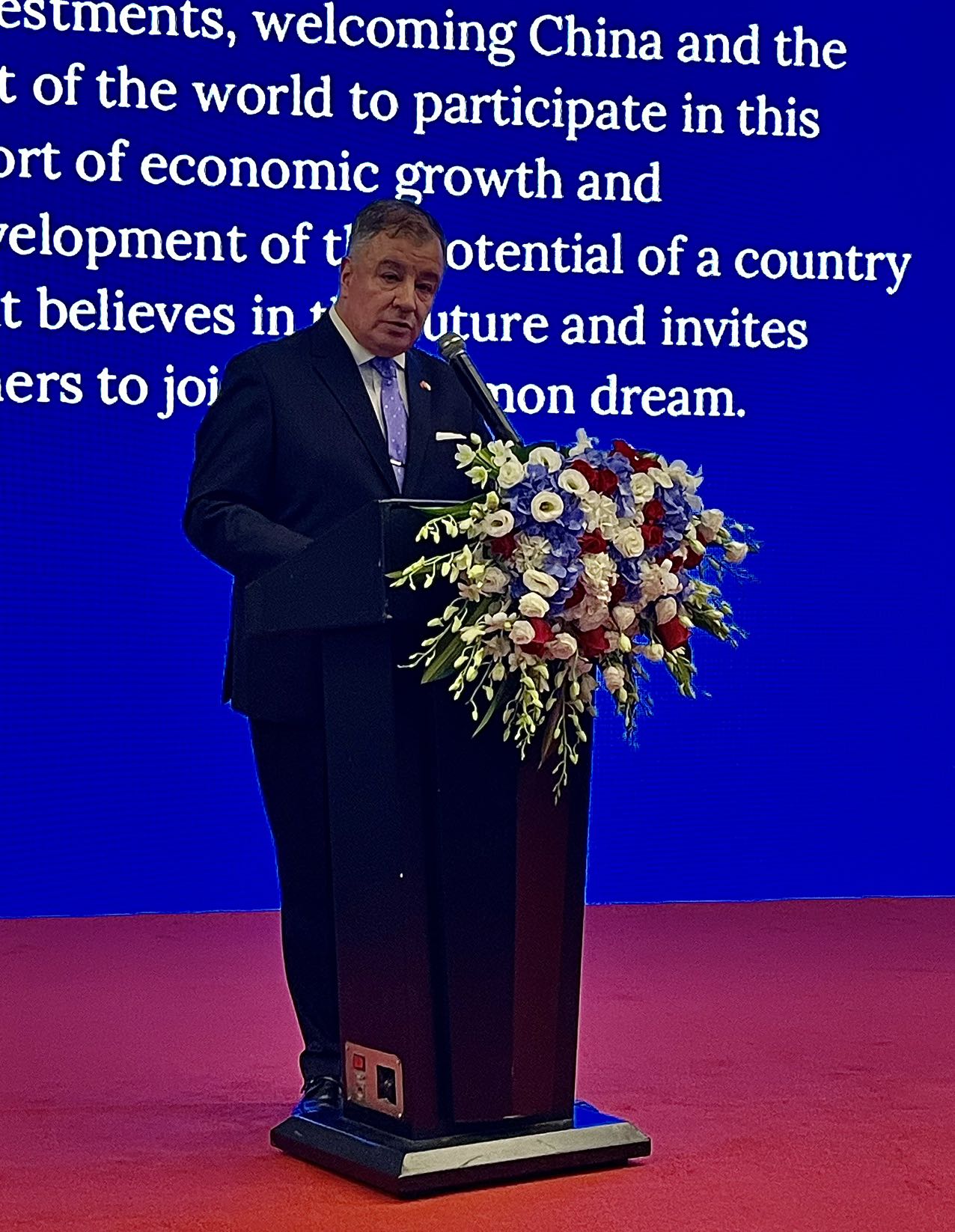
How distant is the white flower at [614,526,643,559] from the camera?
2379 mm

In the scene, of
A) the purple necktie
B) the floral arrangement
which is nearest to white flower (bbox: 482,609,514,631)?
the floral arrangement

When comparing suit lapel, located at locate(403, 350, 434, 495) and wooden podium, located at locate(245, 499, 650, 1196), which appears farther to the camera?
suit lapel, located at locate(403, 350, 434, 495)

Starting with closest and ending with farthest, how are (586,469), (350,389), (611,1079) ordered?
(586,469) < (350,389) < (611,1079)

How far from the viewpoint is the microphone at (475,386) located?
8.33ft

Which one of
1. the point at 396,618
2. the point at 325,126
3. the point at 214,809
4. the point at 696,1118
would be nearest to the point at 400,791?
the point at 396,618

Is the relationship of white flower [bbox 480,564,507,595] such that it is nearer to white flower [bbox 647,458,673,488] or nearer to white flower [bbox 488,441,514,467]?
white flower [bbox 488,441,514,467]

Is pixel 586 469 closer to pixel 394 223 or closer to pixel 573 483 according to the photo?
pixel 573 483

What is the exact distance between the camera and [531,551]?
235 cm

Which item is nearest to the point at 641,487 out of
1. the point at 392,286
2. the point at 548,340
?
the point at 392,286

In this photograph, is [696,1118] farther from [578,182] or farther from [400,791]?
[578,182]

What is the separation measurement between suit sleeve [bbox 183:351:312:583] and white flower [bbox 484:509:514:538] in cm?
40

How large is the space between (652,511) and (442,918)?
0.60 meters

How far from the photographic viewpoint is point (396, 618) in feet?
7.92

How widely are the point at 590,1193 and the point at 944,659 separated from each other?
3.53 m
